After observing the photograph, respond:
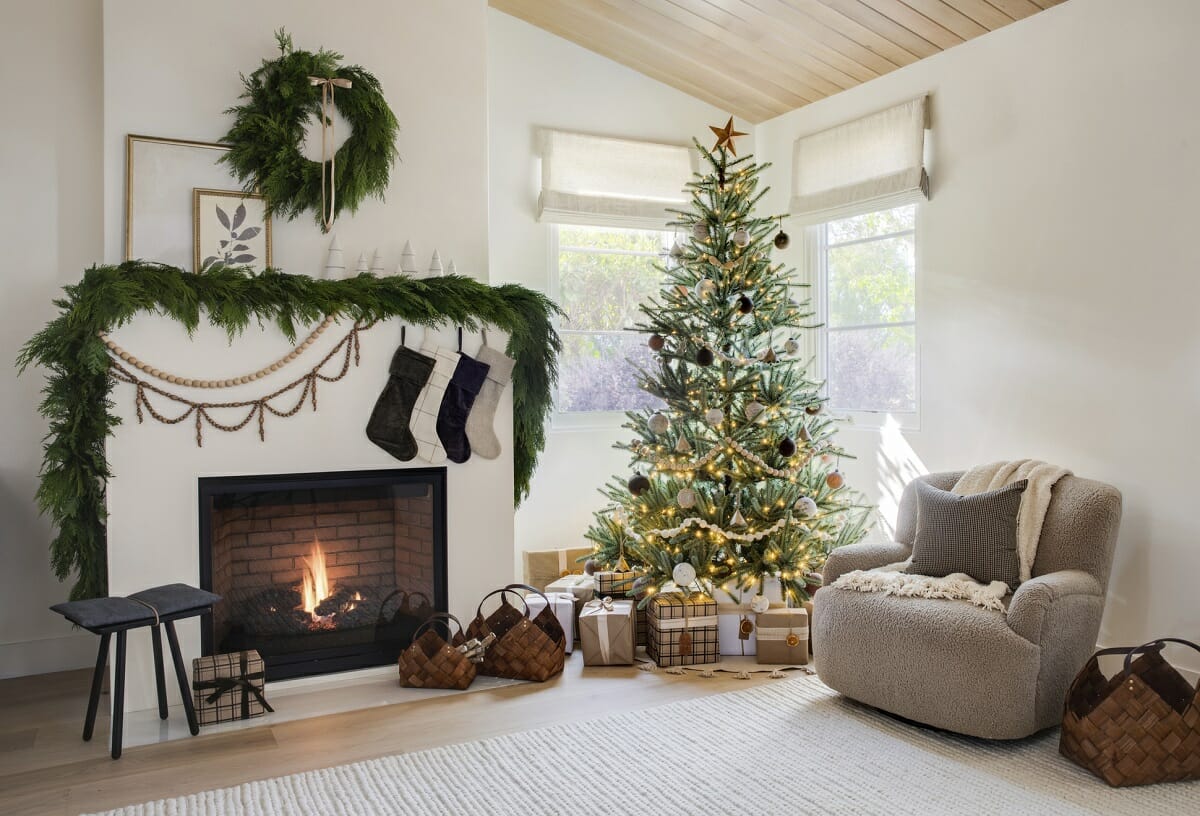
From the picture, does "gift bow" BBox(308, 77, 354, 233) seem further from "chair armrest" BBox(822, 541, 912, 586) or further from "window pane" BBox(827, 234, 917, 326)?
"window pane" BBox(827, 234, 917, 326)

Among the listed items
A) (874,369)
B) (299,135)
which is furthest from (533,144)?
(874,369)

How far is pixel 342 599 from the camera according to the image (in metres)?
3.68

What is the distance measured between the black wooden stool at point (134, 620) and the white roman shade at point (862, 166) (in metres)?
3.34

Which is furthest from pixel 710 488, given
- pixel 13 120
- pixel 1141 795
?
pixel 13 120

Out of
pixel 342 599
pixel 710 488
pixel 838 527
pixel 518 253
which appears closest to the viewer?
pixel 342 599

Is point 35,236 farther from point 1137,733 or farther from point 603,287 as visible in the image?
point 1137,733

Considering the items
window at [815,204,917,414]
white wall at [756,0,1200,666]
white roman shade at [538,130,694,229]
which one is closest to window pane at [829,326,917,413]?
window at [815,204,917,414]

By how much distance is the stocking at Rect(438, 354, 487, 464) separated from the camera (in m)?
3.78

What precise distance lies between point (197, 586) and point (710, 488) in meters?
2.07

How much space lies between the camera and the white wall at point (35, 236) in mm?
3775

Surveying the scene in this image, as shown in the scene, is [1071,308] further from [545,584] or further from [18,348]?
[18,348]

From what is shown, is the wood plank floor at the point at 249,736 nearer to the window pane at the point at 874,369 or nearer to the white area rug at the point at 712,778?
the white area rug at the point at 712,778

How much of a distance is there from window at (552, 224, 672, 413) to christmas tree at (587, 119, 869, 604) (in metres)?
0.88

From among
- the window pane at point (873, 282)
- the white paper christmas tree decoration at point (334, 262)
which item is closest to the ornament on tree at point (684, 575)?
the window pane at point (873, 282)
